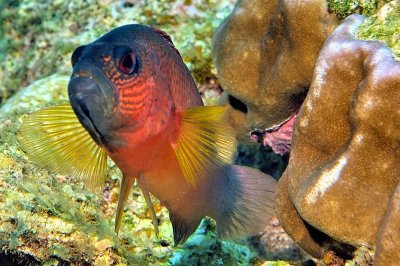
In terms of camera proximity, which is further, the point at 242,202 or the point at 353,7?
the point at 353,7

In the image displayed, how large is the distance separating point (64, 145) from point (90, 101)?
632mm

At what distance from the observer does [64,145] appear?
2133 mm

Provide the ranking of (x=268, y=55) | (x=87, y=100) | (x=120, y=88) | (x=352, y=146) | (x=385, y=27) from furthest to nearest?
(x=268, y=55) < (x=385, y=27) < (x=352, y=146) < (x=120, y=88) < (x=87, y=100)

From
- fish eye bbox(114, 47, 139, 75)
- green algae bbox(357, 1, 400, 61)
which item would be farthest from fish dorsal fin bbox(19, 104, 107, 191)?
green algae bbox(357, 1, 400, 61)

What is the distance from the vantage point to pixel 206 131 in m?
2.02

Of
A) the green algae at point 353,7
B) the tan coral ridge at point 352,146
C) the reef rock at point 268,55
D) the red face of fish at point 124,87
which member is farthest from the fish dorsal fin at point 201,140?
the green algae at point 353,7

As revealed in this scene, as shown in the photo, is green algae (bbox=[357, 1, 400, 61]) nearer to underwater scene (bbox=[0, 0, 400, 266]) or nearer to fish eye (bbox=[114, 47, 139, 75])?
underwater scene (bbox=[0, 0, 400, 266])

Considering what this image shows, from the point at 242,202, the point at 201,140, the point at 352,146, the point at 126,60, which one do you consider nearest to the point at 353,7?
the point at 352,146

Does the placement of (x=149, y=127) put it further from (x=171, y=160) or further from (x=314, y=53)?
(x=314, y=53)

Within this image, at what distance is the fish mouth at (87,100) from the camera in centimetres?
159

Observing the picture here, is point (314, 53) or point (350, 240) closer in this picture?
point (350, 240)

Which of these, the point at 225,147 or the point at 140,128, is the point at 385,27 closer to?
the point at 225,147

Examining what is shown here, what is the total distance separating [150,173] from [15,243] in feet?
4.97

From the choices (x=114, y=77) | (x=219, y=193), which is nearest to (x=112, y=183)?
(x=219, y=193)
